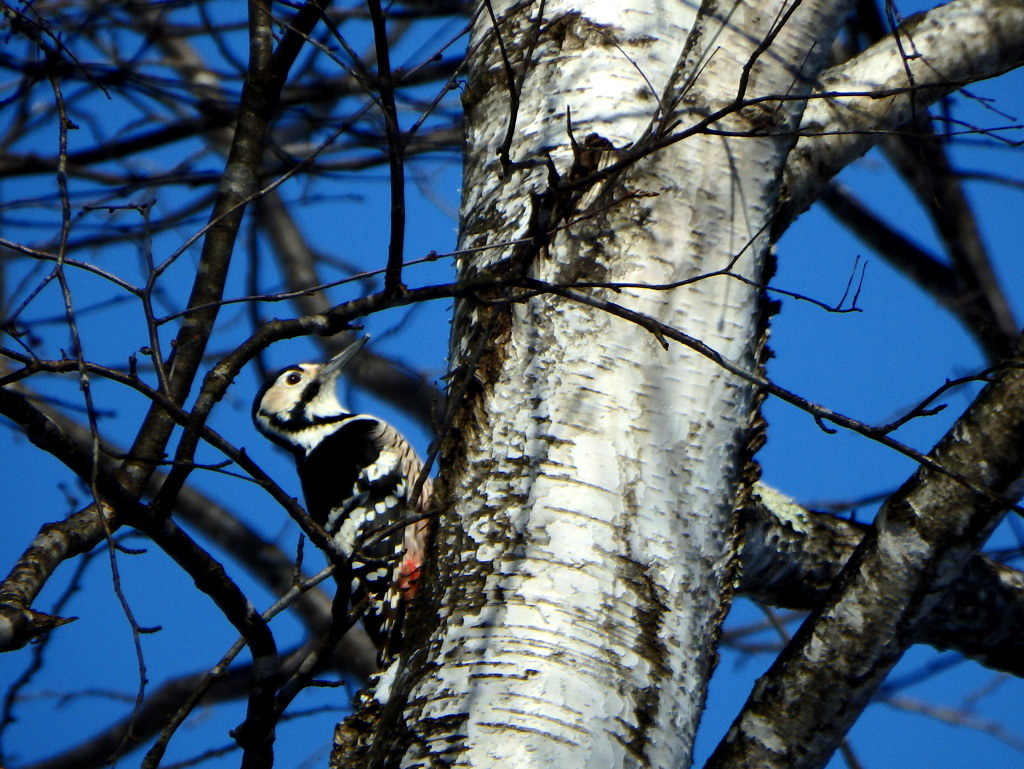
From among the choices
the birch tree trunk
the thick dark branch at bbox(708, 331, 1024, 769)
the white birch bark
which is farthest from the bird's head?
the thick dark branch at bbox(708, 331, 1024, 769)

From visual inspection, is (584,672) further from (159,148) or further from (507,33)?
(159,148)

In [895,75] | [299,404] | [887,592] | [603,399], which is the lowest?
[887,592]

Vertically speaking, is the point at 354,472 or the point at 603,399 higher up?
the point at 354,472

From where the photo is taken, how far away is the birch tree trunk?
171cm

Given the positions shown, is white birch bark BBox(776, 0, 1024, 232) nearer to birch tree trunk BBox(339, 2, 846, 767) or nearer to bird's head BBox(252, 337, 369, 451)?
birch tree trunk BBox(339, 2, 846, 767)

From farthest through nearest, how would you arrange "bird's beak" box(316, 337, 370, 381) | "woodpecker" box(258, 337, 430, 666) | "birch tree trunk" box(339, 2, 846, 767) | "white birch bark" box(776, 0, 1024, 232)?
"bird's beak" box(316, 337, 370, 381)
"woodpecker" box(258, 337, 430, 666)
"white birch bark" box(776, 0, 1024, 232)
"birch tree trunk" box(339, 2, 846, 767)

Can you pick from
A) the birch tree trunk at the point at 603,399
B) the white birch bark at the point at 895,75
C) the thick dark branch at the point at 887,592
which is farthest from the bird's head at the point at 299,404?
the thick dark branch at the point at 887,592

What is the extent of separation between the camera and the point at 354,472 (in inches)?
161

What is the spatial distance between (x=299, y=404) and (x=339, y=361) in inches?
15.6

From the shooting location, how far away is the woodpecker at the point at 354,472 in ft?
12.3

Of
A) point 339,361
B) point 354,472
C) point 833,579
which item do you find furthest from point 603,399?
point 339,361

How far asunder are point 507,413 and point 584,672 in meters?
0.56

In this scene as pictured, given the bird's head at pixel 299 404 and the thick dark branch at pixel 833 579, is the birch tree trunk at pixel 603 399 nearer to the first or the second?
the thick dark branch at pixel 833 579

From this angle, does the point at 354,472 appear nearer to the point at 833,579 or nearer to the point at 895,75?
the point at 833,579
